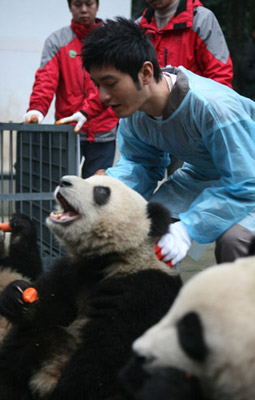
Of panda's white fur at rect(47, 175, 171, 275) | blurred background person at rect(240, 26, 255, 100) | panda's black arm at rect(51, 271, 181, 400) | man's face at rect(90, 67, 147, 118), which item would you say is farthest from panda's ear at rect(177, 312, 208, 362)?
blurred background person at rect(240, 26, 255, 100)

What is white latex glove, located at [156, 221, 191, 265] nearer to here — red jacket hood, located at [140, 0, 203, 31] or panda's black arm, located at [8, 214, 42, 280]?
panda's black arm, located at [8, 214, 42, 280]

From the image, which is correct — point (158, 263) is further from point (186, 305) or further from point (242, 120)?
point (186, 305)

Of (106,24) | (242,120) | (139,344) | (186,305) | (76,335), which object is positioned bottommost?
(76,335)

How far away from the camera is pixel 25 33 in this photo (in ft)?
24.3

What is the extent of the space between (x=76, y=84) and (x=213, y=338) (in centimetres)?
360

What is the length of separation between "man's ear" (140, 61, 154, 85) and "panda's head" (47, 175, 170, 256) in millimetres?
659

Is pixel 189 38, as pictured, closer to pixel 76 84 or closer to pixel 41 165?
pixel 76 84

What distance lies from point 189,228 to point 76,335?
67cm

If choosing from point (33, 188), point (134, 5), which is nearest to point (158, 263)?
point (33, 188)

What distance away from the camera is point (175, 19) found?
13.3ft

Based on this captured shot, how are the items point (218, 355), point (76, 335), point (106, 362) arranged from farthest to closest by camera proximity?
point (76, 335)
point (106, 362)
point (218, 355)

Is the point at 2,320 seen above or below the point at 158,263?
below

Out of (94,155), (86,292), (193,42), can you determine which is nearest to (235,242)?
(86,292)

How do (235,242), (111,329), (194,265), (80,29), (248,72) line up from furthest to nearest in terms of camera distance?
(248,72)
(194,265)
(80,29)
(235,242)
(111,329)
